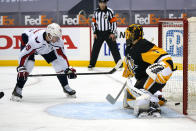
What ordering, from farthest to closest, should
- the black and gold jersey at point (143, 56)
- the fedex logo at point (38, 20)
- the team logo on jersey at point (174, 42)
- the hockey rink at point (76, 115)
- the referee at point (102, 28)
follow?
the fedex logo at point (38, 20), the referee at point (102, 28), the team logo on jersey at point (174, 42), the black and gold jersey at point (143, 56), the hockey rink at point (76, 115)

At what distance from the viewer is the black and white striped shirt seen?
280 inches

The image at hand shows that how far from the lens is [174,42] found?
152 inches

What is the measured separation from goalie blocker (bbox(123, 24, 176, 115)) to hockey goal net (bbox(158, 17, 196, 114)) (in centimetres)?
22

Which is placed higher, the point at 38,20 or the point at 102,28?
the point at 38,20

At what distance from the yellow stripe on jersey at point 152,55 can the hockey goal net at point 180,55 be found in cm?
21

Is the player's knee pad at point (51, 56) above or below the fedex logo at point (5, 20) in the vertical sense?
below

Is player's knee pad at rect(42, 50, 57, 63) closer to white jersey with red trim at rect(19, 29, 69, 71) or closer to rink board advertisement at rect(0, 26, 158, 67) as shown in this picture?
white jersey with red trim at rect(19, 29, 69, 71)

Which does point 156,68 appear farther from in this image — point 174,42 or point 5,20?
point 5,20

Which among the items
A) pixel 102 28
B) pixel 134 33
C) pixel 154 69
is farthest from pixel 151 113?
pixel 102 28

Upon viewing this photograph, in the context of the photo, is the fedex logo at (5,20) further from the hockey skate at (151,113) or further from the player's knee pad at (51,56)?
the hockey skate at (151,113)

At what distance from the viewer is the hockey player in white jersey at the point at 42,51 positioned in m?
3.73

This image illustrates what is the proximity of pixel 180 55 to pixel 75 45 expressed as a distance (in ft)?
13.8

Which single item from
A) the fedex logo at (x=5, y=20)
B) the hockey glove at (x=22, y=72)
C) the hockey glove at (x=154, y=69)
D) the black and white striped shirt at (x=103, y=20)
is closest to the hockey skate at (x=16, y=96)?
the hockey glove at (x=22, y=72)

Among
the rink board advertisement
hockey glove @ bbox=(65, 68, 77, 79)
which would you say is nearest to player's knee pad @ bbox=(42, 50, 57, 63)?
hockey glove @ bbox=(65, 68, 77, 79)
